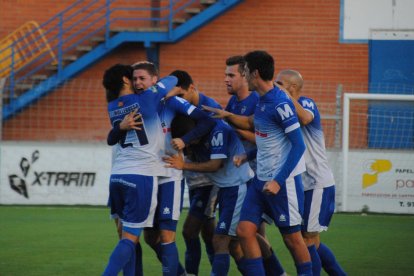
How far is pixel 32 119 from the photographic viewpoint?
66.0 ft

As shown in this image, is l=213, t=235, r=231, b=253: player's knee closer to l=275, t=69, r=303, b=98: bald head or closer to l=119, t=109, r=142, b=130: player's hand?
l=119, t=109, r=142, b=130: player's hand

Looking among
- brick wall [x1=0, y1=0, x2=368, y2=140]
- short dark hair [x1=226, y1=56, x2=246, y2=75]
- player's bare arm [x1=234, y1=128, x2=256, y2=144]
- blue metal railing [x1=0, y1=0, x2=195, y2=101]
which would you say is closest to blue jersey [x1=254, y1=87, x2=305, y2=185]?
player's bare arm [x1=234, y1=128, x2=256, y2=144]

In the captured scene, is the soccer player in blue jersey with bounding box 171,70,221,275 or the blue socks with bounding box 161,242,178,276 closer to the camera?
the blue socks with bounding box 161,242,178,276

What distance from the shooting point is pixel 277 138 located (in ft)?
26.2

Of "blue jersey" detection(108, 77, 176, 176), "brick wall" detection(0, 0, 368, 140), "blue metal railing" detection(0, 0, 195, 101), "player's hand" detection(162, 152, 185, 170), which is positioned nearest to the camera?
"blue jersey" detection(108, 77, 176, 176)

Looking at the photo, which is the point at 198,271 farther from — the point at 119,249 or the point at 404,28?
the point at 404,28

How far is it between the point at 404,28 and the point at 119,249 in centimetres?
1449

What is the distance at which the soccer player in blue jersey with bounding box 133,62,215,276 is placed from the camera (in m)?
8.51

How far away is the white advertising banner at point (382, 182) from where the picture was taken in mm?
16156

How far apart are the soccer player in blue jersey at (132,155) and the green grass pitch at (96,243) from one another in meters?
1.67

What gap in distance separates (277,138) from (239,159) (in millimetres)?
625

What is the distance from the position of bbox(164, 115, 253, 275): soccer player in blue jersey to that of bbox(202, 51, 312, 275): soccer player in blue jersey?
645 millimetres

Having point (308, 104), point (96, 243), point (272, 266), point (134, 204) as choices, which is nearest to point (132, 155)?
point (134, 204)

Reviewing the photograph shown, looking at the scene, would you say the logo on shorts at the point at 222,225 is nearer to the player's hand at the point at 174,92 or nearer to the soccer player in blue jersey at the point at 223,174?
the soccer player in blue jersey at the point at 223,174
